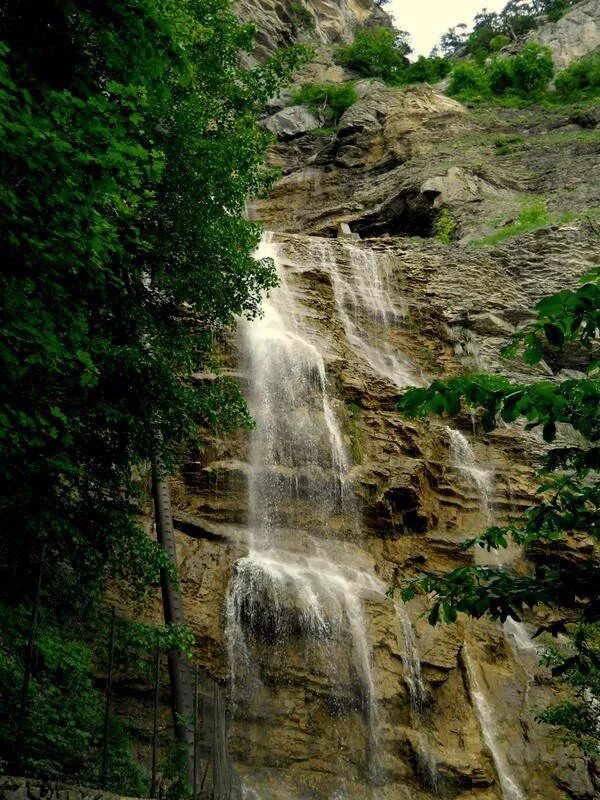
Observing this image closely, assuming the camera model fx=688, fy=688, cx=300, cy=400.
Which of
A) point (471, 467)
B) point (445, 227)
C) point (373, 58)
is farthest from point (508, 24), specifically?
point (471, 467)

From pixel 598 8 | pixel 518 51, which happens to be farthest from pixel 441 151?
pixel 598 8

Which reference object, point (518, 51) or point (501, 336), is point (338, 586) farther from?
point (518, 51)

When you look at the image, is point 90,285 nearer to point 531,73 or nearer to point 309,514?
point 309,514

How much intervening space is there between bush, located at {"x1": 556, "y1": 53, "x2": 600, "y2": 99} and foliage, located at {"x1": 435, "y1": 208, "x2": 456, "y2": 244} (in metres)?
20.1

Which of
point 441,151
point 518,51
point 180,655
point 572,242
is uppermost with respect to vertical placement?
point 518,51

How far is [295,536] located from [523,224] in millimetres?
18911

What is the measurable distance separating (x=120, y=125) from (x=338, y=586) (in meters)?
9.78

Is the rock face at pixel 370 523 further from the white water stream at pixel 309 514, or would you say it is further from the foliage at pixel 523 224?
the foliage at pixel 523 224

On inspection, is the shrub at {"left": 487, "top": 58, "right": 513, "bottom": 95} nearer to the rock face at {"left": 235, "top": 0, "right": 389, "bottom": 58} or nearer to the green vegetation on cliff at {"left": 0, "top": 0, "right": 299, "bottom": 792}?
the rock face at {"left": 235, "top": 0, "right": 389, "bottom": 58}

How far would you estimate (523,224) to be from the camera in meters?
27.8

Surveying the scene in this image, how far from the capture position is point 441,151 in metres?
35.4

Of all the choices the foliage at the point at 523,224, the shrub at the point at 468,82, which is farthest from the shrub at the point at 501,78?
the foliage at the point at 523,224

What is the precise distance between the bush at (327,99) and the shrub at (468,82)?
278 inches

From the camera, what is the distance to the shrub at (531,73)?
149 feet
